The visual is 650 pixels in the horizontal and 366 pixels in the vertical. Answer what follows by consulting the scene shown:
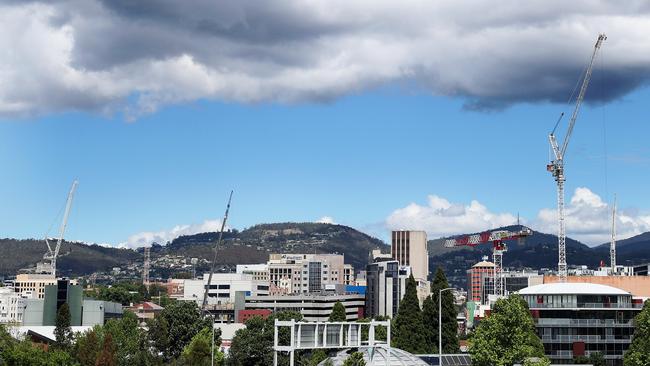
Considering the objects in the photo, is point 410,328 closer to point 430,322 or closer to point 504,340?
point 430,322

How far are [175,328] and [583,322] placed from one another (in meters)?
81.0

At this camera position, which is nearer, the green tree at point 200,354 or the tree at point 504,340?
the tree at point 504,340

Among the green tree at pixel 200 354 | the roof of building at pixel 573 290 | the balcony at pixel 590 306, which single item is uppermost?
the roof of building at pixel 573 290

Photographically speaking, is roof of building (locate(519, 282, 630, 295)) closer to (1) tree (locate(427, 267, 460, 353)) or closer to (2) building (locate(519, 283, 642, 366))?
(2) building (locate(519, 283, 642, 366))

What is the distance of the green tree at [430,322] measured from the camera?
183 m

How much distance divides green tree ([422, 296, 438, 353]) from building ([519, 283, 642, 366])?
24.0 m

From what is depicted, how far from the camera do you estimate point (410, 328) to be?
18500 centimetres

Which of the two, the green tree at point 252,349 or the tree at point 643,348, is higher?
the tree at point 643,348

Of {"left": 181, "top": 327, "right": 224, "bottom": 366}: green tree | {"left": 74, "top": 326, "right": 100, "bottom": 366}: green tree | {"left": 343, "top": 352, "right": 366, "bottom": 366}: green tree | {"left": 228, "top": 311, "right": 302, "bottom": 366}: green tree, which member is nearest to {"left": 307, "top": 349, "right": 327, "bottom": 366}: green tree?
{"left": 228, "top": 311, "right": 302, "bottom": 366}: green tree

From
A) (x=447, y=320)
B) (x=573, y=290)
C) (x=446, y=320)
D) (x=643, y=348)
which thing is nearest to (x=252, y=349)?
(x=446, y=320)

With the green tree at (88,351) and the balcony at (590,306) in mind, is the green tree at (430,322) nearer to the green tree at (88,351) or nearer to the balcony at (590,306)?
the balcony at (590,306)

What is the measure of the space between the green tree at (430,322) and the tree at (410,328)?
100cm

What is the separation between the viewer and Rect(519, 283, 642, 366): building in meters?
164

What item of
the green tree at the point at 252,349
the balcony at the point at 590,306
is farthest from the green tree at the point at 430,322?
the green tree at the point at 252,349
